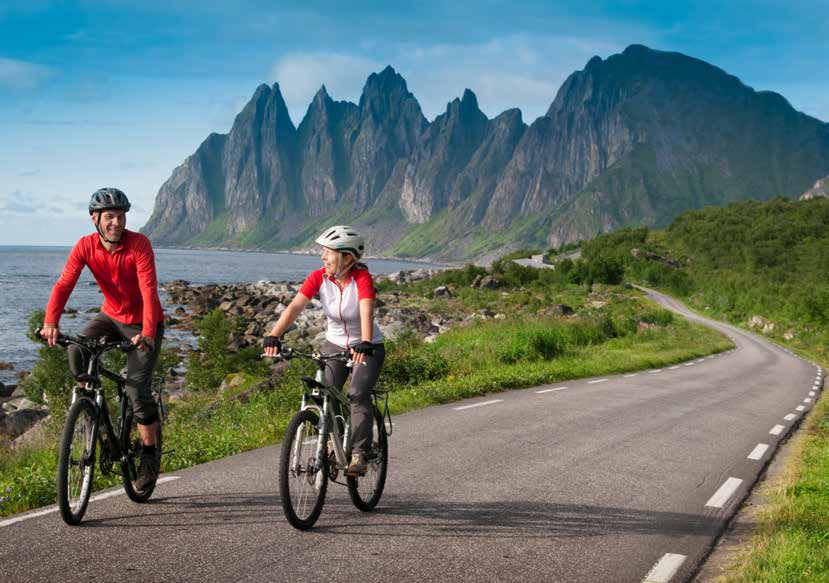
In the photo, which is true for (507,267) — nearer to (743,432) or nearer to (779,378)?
(779,378)

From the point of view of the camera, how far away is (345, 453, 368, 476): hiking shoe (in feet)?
19.0

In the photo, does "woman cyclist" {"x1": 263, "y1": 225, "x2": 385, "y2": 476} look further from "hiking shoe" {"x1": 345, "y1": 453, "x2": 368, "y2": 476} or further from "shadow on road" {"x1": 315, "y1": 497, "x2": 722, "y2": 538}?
"shadow on road" {"x1": 315, "y1": 497, "x2": 722, "y2": 538}

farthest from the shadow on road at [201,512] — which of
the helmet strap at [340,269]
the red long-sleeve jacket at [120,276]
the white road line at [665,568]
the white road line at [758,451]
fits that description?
the white road line at [758,451]

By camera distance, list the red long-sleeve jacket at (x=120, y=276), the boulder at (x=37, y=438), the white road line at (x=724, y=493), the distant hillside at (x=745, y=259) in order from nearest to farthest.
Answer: the red long-sleeve jacket at (x=120, y=276), the white road line at (x=724, y=493), the boulder at (x=37, y=438), the distant hillside at (x=745, y=259)

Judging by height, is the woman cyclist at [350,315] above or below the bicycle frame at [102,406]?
above

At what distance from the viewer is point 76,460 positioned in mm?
5445

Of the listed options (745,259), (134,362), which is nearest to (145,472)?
(134,362)

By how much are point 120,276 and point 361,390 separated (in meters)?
2.04

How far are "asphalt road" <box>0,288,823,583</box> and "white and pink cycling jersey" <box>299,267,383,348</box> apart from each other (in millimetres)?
1435

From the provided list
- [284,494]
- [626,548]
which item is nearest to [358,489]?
[284,494]

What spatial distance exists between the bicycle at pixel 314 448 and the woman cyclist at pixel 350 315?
0.09 meters

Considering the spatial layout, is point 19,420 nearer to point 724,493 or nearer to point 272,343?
point 272,343

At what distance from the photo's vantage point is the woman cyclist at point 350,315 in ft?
19.0

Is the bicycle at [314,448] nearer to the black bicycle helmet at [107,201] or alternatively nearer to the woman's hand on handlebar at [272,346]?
the woman's hand on handlebar at [272,346]
